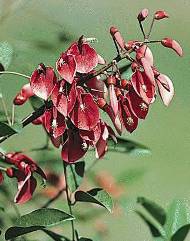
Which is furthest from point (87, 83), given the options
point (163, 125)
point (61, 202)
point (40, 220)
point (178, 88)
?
point (178, 88)

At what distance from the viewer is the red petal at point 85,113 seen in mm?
1006

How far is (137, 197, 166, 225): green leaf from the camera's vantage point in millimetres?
1335

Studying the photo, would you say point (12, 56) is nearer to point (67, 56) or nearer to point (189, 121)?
point (67, 56)

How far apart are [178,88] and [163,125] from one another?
0.70 metres

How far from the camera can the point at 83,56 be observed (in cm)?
101

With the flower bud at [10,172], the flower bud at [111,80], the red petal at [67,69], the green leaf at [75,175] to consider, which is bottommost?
the green leaf at [75,175]

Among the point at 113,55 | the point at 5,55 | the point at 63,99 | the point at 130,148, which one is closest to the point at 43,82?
the point at 63,99

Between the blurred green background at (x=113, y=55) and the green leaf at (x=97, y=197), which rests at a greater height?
the green leaf at (x=97, y=197)

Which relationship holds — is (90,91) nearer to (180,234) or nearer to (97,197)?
(97,197)

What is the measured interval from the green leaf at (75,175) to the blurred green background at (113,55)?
202 mm

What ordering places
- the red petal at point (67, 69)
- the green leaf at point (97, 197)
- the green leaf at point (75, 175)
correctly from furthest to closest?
the green leaf at point (75, 175) < the green leaf at point (97, 197) < the red petal at point (67, 69)

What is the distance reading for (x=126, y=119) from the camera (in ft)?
3.45

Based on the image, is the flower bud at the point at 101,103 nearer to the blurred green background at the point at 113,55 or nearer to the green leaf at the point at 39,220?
the green leaf at the point at 39,220

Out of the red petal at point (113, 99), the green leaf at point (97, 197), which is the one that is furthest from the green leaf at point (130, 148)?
the red petal at point (113, 99)
